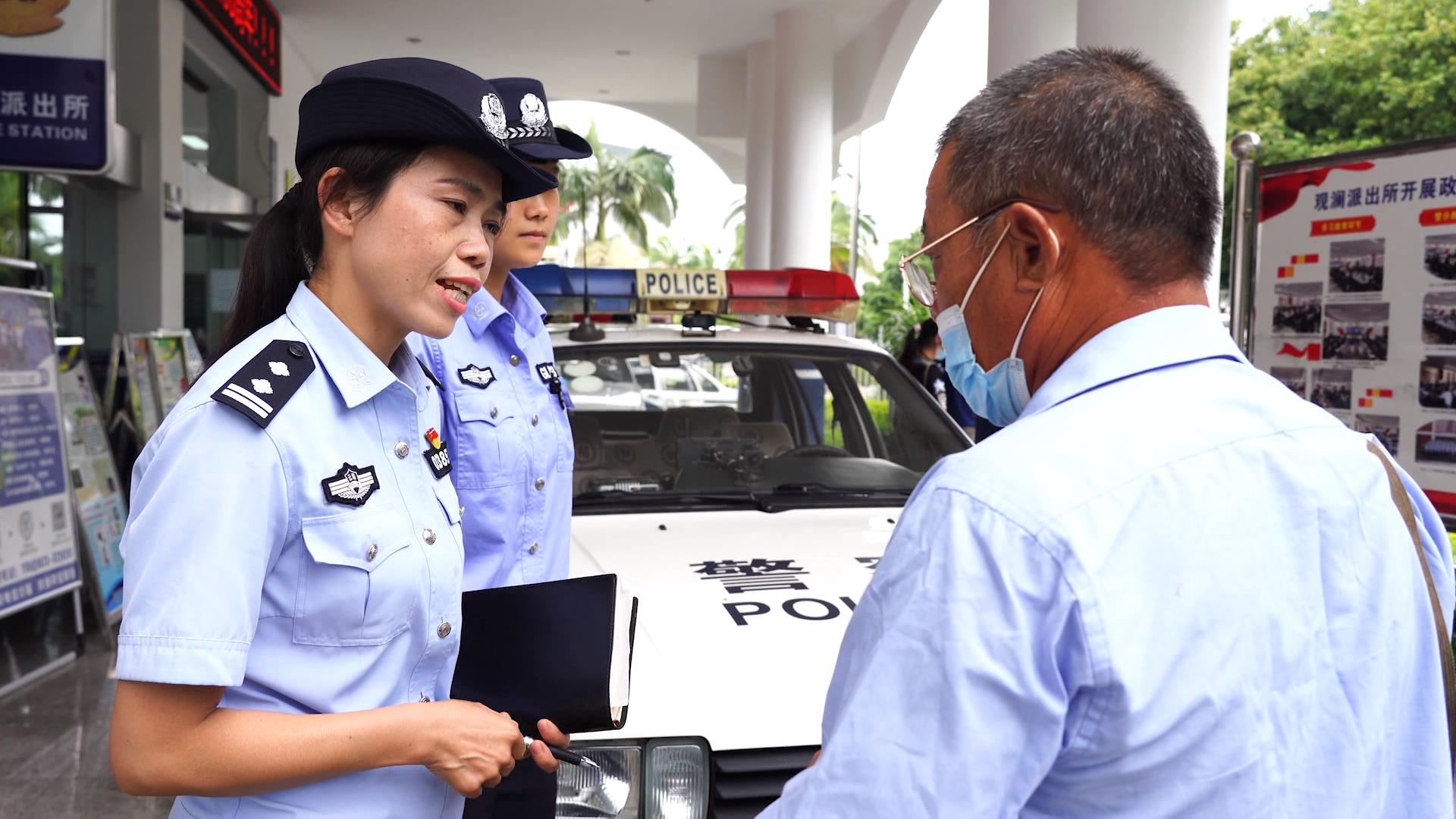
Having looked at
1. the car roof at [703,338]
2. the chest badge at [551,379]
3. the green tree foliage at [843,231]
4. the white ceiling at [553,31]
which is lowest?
the chest badge at [551,379]

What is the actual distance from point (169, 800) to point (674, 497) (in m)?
2.07

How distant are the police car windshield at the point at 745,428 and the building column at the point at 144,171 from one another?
17.7 ft

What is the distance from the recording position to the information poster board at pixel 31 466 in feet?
15.8

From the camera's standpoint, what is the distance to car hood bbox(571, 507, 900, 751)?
205cm

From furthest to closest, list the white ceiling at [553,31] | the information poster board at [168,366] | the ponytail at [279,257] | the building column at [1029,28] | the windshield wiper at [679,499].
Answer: the white ceiling at [553,31]
the building column at [1029,28]
the information poster board at [168,366]
the windshield wiper at [679,499]
the ponytail at [279,257]

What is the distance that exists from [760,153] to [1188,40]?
9002mm

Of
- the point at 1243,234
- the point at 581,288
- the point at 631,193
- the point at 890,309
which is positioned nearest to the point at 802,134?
the point at 1243,234

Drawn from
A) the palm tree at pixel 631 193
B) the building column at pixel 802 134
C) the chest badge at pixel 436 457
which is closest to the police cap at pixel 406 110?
the chest badge at pixel 436 457

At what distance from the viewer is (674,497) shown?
322 centimetres

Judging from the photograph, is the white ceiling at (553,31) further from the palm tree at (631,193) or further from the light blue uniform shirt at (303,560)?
the palm tree at (631,193)

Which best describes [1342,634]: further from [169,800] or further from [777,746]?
[169,800]

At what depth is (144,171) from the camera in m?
7.89

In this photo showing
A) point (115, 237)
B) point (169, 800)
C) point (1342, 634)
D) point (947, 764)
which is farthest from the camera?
point (115, 237)

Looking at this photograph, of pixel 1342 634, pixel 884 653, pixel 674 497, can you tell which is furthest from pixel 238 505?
pixel 674 497
